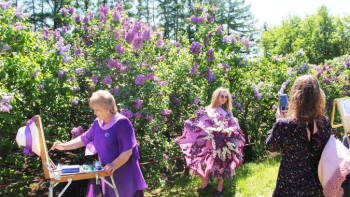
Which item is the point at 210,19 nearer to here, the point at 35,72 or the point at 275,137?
the point at 35,72

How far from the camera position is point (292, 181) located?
251 cm

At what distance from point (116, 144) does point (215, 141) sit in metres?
1.86

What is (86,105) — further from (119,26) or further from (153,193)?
(153,193)

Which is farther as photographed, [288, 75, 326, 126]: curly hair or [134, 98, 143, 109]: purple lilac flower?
[134, 98, 143, 109]: purple lilac flower

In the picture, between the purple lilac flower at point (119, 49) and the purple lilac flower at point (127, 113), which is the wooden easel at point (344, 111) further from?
the purple lilac flower at point (119, 49)

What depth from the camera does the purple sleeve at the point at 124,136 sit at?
2861mm

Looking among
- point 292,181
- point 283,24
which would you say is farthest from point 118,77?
point 283,24

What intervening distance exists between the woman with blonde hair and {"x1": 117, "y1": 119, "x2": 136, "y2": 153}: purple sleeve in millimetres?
1181

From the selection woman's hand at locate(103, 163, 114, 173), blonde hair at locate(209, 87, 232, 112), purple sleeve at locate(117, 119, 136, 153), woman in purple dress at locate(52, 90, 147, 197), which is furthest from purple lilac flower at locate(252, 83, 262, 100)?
woman's hand at locate(103, 163, 114, 173)

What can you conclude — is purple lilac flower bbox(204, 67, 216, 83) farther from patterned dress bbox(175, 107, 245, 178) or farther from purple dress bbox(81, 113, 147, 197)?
purple dress bbox(81, 113, 147, 197)

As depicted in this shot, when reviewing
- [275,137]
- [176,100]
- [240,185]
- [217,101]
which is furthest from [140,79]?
[275,137]

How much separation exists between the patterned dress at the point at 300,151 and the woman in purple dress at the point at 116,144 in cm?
122

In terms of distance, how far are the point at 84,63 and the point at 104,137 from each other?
2.42 meters

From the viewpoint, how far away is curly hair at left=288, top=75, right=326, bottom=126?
235cm
